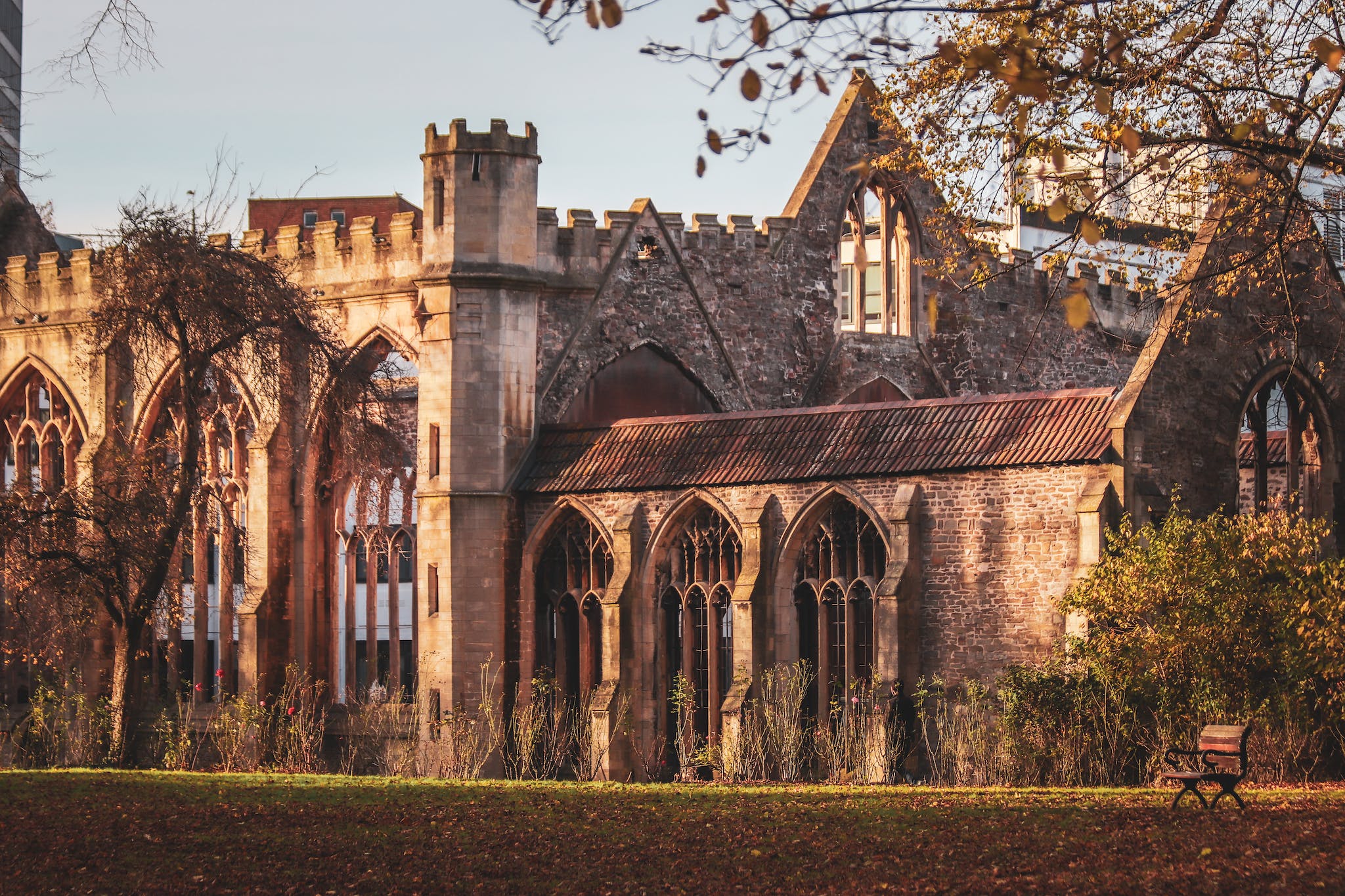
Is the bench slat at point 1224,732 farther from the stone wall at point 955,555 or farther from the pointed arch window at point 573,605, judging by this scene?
the pointed arch window at point 573,605

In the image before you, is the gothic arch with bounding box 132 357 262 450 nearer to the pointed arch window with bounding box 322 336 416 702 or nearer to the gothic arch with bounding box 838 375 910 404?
the pointed arch window with bounding box 322 336 416 702

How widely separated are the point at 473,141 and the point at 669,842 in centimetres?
1471

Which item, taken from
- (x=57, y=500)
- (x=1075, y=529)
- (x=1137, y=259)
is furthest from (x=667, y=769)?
(x=1137, y=259)

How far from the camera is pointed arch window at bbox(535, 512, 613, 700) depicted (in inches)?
1059

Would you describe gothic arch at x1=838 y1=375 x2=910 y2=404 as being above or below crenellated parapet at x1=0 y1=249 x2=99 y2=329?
below

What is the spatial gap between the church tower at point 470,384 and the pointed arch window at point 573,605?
0.64m

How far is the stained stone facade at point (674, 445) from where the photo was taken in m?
23.9

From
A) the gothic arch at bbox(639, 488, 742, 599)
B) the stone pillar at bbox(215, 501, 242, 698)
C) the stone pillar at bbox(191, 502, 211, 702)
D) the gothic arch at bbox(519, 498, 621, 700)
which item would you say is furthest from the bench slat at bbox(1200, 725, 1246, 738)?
the stone pillar at bbox(191, 502, 211, 702)

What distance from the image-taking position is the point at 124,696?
25328 millimetres

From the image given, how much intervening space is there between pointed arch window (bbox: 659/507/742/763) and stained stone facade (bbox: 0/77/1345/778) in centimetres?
4

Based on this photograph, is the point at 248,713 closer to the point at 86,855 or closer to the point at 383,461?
the point at 383,461

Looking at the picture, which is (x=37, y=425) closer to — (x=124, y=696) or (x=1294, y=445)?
(x=124, y=696)

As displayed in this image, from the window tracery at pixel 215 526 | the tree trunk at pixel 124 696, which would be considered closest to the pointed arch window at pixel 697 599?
the window tracery at pixel 215 526

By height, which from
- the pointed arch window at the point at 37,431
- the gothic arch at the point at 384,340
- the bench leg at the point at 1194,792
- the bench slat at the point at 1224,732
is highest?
the gothic arch at the point at 384,340
